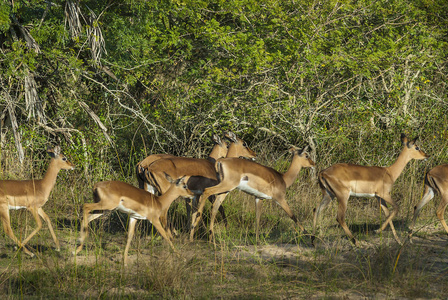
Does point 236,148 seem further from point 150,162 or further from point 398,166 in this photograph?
point 398,166

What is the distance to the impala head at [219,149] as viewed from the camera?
9055 mm

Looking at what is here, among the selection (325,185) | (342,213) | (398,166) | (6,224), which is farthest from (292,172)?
(6,224)

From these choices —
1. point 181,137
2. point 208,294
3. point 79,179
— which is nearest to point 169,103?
point 181,137

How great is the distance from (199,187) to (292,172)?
1.28m

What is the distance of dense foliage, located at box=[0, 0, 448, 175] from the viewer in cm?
934

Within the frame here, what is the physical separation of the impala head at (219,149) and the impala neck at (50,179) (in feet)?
8.23

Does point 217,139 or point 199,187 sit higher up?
point 217,139

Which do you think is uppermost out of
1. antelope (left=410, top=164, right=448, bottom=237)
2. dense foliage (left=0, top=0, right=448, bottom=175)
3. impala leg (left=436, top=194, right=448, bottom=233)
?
dense foliage (left=0, top=0, right=448, bottom=175)

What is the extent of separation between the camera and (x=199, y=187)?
25.9 feet

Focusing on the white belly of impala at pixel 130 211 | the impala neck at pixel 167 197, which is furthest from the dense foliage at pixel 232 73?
the white belly of impala at pixel 130 211

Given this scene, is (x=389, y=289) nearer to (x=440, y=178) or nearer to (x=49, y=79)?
(x=440, y=178)

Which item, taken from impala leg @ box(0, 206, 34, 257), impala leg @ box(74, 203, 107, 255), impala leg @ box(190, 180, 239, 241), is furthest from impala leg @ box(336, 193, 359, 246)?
impala leg @ box(0, 206, 34, 257)

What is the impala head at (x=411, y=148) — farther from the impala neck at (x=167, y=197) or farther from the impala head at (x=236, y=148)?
the impala neck at (x=167, y=197)

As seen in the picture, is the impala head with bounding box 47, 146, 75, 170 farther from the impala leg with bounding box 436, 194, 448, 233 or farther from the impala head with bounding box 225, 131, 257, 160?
the impala leg with bounding box 436, 194, 448, 233
